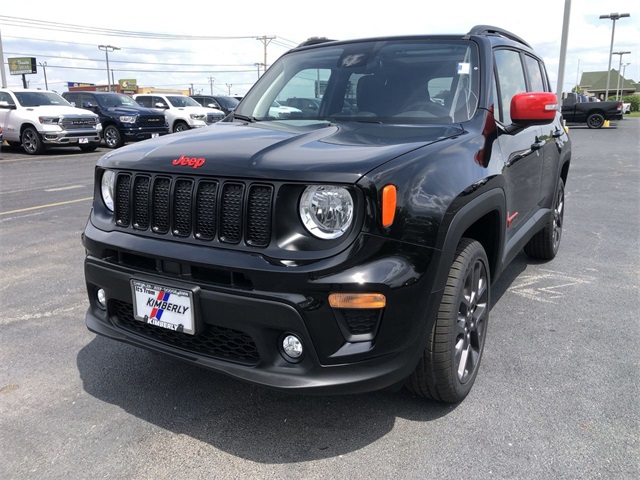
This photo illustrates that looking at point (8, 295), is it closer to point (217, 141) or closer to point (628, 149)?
point (217, 141)

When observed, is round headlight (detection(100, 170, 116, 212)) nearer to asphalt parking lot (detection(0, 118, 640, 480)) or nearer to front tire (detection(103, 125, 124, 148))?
asphalt parking lot (detection(0, 118, 640, 480))

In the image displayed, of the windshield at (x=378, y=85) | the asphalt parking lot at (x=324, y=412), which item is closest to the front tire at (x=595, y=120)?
the asphalt parking lot at (x=324, y=412)

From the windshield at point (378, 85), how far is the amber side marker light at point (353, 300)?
54.5 inches

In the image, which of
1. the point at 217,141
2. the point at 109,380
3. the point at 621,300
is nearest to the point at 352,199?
the point at 217,141

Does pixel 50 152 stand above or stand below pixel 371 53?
below

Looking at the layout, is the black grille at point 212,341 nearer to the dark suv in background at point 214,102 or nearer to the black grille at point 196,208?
the black grille at point 196,208

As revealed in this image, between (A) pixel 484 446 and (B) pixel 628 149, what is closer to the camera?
(A) pixel 484 446

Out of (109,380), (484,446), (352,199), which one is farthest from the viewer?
(109,380)

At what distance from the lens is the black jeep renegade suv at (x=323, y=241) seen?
2184 millimetres

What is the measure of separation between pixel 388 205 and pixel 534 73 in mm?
3181

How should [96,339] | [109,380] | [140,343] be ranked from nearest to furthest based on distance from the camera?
[140,343] → [109,380] → [96,339]

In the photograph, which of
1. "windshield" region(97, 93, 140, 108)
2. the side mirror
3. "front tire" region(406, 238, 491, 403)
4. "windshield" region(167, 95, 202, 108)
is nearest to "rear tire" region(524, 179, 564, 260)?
the side mirror

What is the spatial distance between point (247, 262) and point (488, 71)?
6.62ft

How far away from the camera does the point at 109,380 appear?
308 cm
